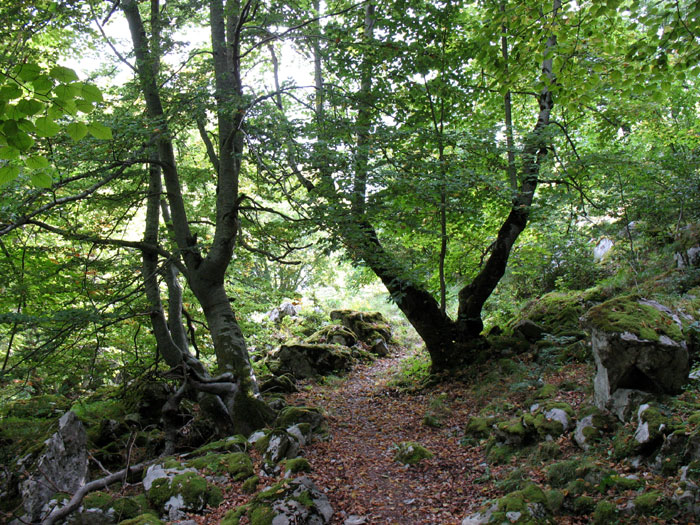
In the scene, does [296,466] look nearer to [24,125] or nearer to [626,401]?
[626,401]

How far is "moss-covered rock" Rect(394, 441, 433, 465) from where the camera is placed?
17.5 ft

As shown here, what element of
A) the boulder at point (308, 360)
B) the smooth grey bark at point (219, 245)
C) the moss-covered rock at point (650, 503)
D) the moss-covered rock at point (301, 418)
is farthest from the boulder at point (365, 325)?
the moss-covered rock at point (650, 503)

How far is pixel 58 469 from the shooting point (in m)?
4.64

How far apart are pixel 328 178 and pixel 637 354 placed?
4143 mm

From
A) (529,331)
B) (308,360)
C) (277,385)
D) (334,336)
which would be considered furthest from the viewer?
(334,336)

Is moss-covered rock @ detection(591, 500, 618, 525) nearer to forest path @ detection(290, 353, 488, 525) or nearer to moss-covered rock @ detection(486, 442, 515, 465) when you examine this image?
forest path @ detection(290, 353, 488, 525)

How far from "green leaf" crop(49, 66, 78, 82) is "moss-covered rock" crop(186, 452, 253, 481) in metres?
4.34

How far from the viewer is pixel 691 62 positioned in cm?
409

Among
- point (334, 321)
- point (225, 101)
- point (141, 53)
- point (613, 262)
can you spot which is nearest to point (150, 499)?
point (225, 101)

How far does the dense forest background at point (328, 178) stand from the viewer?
5418 millimetres

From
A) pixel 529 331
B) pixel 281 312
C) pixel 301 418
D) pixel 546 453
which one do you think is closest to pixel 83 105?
pixel 546 453

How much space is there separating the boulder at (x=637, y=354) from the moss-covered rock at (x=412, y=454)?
7.08ft

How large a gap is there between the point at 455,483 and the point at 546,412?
1.38m

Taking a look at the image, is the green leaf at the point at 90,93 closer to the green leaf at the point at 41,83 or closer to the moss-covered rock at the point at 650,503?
the green leaf at the point at 41,83
